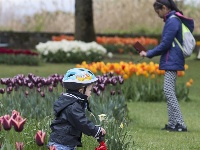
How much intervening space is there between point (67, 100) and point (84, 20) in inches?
908

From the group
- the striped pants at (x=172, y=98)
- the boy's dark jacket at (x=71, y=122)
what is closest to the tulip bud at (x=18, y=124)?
the boy's dark jacket at (x=71, y=122)

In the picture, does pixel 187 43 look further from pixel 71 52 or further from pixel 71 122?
pixel 71 52

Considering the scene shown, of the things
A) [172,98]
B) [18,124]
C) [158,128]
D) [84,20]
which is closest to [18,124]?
[18,124]

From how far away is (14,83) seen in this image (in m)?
10.4

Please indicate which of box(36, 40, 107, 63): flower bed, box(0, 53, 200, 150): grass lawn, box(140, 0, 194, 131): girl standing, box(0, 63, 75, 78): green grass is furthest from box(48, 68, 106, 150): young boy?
box(36, 40, 107, 63): flower bed

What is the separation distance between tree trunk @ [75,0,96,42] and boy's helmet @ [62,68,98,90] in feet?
74.5

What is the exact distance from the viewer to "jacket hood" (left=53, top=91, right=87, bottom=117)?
20.9 ft

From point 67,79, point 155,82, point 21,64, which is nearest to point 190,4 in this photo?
point 21,64

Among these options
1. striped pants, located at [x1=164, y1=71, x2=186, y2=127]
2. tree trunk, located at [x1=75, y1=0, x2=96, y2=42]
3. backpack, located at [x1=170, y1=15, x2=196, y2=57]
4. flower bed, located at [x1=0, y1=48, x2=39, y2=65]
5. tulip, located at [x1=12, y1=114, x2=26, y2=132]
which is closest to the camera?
tulip, located at [x1=12, y1=114, x2=26, y2=132]

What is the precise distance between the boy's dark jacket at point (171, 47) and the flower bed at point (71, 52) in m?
16.1

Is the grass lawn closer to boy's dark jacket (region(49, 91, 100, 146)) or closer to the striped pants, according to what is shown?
the striped pants

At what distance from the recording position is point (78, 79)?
A: 6.39m

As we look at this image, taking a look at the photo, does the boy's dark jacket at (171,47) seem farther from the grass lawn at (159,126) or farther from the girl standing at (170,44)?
the grass lawn at (159,126)

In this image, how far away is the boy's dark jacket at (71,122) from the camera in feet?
20.5
